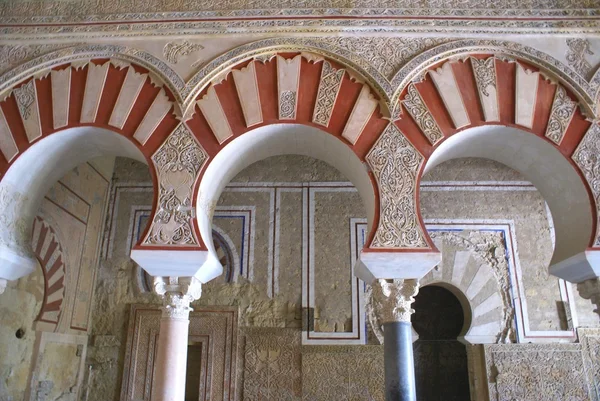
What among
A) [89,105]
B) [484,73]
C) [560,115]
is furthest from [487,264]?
[89,105]

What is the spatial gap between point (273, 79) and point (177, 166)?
0.95 metres

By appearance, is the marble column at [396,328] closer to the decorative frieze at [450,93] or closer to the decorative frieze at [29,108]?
the decorative frieze at [450,93]

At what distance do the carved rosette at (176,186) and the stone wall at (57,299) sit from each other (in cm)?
164

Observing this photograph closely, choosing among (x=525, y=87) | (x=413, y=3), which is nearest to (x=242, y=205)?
(x=413, y=3)

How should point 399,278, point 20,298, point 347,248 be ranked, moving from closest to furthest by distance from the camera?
point 399,278, point 20,298, point 347,248

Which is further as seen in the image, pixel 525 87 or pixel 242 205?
pixel 242 205

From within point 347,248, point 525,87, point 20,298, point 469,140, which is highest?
point 525,87

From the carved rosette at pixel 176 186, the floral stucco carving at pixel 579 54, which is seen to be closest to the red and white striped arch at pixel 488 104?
the floral stucco carving at pixel 579 54

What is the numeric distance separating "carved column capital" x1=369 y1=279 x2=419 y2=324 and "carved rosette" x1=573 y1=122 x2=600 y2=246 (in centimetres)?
138

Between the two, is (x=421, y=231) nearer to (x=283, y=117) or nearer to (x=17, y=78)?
(x=283, y=117)

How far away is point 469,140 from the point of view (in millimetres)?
3635

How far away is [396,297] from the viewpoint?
320cm

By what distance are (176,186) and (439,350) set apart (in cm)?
431

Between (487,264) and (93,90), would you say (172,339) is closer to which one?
(93,90)
